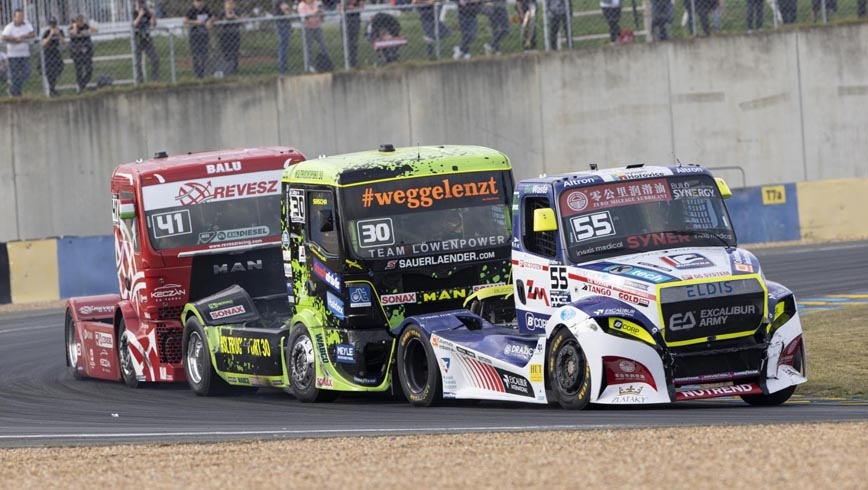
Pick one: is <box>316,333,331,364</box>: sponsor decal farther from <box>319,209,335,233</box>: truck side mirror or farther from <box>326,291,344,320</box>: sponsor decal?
<box>319,209,335,233</box>: truck side mirror

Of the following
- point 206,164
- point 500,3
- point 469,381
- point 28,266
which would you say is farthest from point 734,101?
point 469,381

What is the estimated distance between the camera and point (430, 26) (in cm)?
3012

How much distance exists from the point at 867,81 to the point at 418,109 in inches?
362

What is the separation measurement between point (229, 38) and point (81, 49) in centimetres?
292

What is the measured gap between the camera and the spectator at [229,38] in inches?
1158

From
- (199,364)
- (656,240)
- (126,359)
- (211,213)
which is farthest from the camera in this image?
(126,359)

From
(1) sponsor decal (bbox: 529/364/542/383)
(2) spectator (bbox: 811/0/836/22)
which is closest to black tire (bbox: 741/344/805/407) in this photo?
(1) sponsor decal (bbox: 529/364/542/383)

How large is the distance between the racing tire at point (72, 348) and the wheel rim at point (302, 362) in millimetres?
4690

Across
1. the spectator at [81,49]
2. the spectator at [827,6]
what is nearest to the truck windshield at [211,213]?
the spectator at [81,49]

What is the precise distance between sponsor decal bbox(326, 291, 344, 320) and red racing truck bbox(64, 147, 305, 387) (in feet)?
8.98

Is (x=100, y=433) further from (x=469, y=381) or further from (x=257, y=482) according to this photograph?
(x=257, y=482)

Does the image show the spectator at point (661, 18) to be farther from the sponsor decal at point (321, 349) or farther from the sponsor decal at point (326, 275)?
the sponsor decal at point (321, 349)

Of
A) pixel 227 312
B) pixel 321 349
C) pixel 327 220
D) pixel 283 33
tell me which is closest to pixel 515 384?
pixel 321 349

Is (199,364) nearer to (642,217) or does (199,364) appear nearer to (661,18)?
(642,217)
